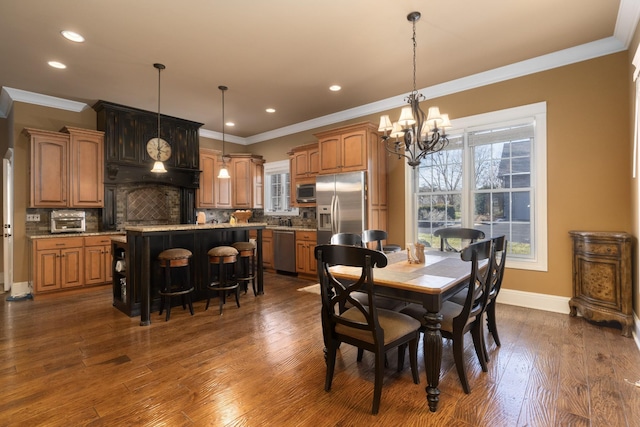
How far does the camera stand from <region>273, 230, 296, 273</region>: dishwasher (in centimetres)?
595

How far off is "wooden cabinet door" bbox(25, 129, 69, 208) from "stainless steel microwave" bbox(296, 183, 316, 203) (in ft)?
12.3

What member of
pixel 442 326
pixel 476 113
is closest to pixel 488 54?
pixel 476 113

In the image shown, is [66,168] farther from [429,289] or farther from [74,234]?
[429,289]

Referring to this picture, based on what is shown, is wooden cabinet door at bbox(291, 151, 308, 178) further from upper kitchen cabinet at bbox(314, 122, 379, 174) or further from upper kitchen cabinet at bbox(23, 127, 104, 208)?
upper kitchen cabinet at bbox(23, 127, 104, 208)

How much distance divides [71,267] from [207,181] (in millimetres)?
2819

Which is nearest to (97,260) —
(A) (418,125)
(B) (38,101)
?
(B) (38,101)

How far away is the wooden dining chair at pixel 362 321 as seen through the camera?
5.98ft

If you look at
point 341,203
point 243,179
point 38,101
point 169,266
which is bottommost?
point 169,266

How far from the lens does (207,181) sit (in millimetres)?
6688

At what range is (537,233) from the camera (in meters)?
3.86

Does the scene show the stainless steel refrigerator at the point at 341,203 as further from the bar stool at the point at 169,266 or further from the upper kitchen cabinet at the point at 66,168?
the upper kitchen cabinet at the point at 66,168

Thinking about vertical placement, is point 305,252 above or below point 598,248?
below

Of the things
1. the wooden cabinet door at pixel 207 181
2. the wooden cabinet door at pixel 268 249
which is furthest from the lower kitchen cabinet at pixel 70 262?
the wooden cabinet door at pixel 268 249

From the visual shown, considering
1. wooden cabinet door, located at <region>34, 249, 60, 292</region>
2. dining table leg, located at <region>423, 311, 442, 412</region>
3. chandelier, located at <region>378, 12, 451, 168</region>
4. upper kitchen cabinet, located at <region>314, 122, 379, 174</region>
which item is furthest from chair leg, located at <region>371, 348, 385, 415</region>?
wooden cabinet door, located at <region>34, 249, 60, 292</region>
